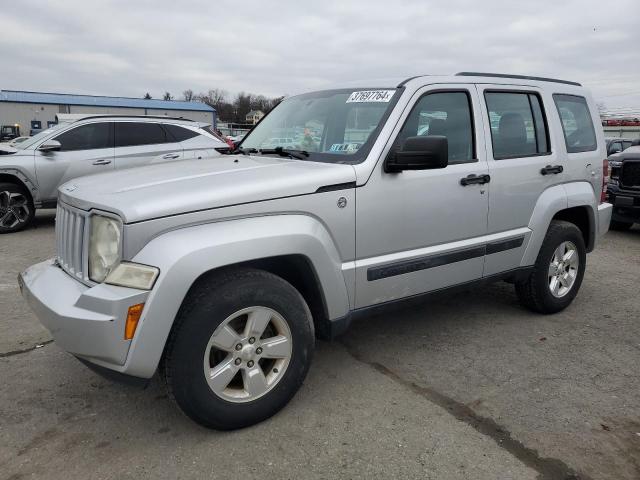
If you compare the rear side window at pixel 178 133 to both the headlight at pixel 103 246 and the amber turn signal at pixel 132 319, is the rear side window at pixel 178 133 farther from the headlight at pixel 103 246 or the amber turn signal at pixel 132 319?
the amber turn signal at pixel 132 319

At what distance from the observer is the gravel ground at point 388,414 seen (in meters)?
2.49

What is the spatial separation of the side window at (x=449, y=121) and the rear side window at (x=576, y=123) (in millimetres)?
1220

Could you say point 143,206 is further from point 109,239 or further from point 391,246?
point 391,246

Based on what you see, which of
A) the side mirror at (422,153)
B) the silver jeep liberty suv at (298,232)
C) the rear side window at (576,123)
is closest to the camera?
the silver jeep liberty suv at (298,232)

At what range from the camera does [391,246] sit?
322cm

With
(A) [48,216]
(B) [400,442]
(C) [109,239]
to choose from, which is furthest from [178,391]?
(A) [48,216]

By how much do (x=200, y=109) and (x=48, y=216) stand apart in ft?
156

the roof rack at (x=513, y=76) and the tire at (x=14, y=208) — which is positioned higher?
the roof rack at (x=513, y=76)

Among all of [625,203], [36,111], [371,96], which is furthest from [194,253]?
[36,111]

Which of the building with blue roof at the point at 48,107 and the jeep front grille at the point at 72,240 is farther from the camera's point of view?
the building with blue roof at the point at 48,107

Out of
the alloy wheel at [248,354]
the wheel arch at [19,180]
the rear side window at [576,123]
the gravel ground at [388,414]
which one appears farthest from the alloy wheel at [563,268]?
the wheel arch at [19,180]

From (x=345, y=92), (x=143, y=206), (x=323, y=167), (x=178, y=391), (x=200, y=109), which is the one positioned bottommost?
(x=178, y=391)

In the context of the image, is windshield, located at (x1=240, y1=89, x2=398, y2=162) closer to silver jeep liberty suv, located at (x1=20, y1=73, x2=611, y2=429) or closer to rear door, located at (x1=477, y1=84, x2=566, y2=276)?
silver jeep liberty suv, located at (x1=20, y1=73, x2=611, y2=429)

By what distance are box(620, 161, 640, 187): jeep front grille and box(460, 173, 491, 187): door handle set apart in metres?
5.72
